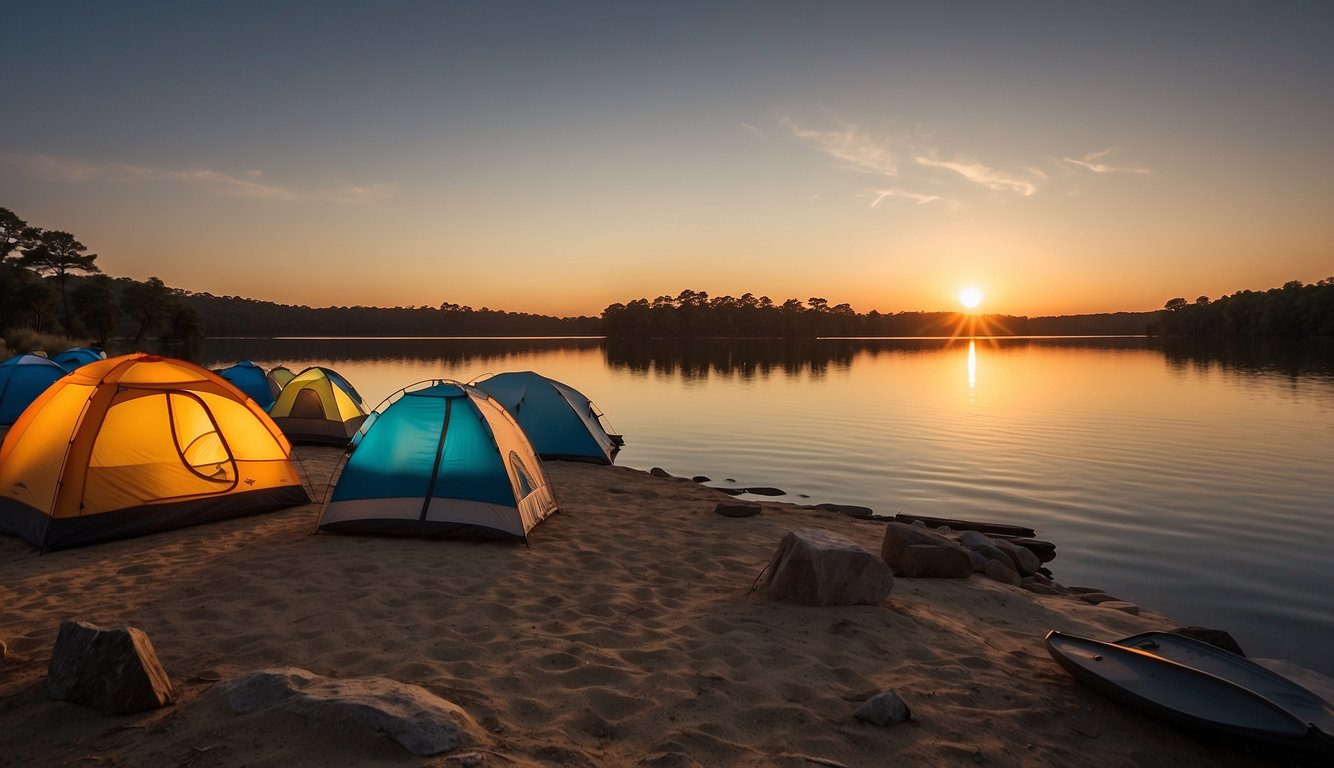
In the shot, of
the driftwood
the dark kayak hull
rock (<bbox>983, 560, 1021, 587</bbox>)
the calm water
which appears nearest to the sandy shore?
the dark kayak hull

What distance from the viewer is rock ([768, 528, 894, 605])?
266 inches

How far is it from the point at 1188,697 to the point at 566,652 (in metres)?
4.59

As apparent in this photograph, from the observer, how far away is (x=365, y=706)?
403cm

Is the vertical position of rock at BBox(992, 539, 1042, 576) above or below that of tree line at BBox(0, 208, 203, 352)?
below

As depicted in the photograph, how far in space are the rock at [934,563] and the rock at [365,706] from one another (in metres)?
5.78

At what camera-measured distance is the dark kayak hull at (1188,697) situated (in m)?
4.29

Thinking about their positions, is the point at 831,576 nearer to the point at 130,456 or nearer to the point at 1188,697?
the point at 1188,697

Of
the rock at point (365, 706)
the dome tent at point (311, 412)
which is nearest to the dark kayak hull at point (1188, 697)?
the rock at point (365, 706)

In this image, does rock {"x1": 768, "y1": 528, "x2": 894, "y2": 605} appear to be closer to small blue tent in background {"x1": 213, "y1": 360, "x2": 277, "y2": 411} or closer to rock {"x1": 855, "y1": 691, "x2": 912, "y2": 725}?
rock {"x1": 855, "y1": 691, "x2": 912, "y2": 725}

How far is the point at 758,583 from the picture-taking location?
7562 mm

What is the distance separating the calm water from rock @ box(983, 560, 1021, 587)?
193cm

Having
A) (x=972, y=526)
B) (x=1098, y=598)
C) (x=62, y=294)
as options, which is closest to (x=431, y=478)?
(x=1098, y=598)

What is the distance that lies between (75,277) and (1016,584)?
89836 millimetres

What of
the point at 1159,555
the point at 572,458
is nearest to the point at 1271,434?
the point at 1159,555
